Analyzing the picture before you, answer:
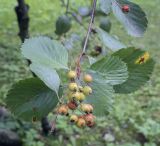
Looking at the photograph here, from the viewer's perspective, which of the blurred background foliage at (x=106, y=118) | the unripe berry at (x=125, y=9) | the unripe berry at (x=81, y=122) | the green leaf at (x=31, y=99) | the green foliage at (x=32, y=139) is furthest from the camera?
the blurred background foliage at (x=106, y=118)

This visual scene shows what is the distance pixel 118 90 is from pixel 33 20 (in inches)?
154

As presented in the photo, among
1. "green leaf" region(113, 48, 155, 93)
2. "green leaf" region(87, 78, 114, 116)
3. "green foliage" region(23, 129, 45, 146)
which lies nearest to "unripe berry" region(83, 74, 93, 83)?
"green leaf" region(87, 78, 114, 116)

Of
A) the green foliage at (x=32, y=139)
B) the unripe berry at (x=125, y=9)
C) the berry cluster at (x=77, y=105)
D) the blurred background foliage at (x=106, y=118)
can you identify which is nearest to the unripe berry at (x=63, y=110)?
the berry cluster at (x=77, y=105)

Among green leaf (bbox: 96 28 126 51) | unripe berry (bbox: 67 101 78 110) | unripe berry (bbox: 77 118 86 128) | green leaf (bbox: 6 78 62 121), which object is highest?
unripe berry (bbox: 67 101 78 110)

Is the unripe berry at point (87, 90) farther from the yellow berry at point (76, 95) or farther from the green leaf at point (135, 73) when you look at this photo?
the green leaf at point (135, 73)

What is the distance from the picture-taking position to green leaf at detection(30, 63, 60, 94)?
0.51 metres

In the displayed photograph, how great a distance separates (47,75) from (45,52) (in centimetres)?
5

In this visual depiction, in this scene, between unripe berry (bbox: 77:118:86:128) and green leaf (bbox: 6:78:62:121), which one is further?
green leaf (bbox: 6:78:62:121)

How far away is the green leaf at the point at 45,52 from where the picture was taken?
53 cm

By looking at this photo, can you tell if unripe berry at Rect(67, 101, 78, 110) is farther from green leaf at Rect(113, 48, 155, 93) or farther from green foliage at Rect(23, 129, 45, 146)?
green foliage at Rect(23, 129, 45, 146)

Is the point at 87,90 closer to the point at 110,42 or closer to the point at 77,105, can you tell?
the point at 77,105

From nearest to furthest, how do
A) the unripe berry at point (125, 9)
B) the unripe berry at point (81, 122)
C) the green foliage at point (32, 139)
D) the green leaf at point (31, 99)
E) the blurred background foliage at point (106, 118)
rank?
the unripe berry at point (81, 122)
the green leaf at point (31, 99)
the unripe berry at point (125, 9)
the green foliage at point (32, 139)
the blurred background foliage at point (106, 118)

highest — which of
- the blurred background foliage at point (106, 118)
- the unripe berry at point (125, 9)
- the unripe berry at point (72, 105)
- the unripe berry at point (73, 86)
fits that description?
the unripe berry at point (125, 9)

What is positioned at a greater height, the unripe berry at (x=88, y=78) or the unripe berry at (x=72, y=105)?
the unripe berry at (x=88, y=78)
